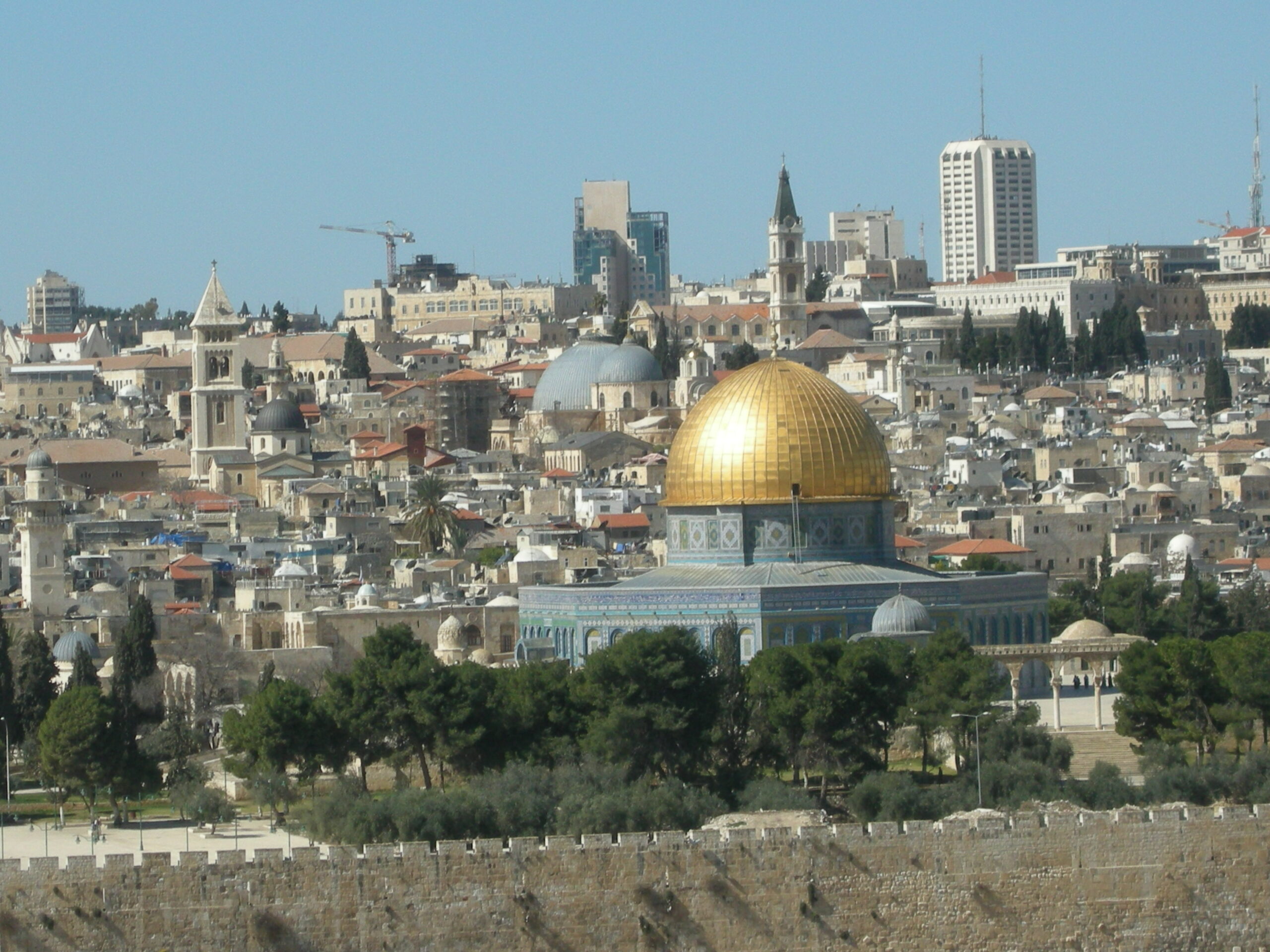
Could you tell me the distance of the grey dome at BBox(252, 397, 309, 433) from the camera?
95250mm

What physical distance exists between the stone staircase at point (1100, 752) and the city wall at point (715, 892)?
7.76 meters

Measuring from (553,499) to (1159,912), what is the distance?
50271 mm

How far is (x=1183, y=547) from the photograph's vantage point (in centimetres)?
7269

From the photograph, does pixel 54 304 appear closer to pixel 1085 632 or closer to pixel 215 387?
pixel 215 387

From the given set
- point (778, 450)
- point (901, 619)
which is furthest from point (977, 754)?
point (778, 450)

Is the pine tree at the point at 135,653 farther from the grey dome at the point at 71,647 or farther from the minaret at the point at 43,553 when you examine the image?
the minaret at the point at 43,553

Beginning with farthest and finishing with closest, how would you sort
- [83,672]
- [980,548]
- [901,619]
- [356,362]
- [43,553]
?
[356,362], [980,548], [43,553], [901,619], [83,672]

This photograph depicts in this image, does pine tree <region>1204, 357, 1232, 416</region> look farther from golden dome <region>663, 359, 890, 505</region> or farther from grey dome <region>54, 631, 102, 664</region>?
grey dome <region>54, 631, 102, 664</region>

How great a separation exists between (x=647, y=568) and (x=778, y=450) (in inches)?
540

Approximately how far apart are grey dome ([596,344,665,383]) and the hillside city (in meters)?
0.14

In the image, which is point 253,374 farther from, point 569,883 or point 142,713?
point 569,883

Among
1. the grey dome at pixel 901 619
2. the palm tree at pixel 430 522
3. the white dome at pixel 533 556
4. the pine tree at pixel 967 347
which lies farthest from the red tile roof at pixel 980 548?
the pine tree at pixel 967 347

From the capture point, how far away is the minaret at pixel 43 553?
64.5 meters

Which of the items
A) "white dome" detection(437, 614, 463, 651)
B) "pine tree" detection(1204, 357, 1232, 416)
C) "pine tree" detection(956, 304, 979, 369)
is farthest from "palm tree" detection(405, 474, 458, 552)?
"pine tree" detection(956, 304, 979, 369)
